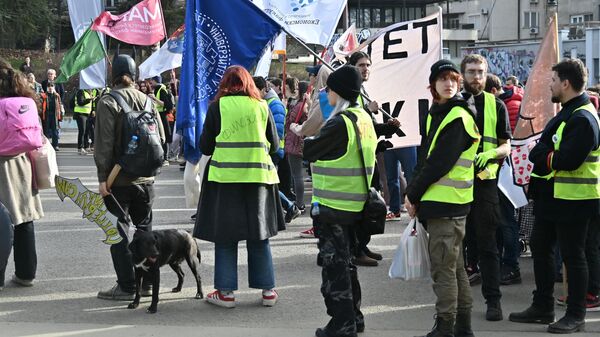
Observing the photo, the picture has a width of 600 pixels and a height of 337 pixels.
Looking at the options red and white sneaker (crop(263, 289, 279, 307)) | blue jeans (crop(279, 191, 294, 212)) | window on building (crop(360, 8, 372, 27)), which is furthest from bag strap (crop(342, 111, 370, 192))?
window on building (crop(360, 8, 372, 27))

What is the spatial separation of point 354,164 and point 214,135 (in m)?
1.39

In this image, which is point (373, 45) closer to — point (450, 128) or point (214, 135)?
point (214, 135)

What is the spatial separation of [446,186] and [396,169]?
5.54 metres

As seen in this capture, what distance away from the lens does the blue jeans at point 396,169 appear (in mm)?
11422

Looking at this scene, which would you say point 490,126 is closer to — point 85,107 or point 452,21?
point 85,107

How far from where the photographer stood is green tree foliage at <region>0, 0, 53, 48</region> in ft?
165

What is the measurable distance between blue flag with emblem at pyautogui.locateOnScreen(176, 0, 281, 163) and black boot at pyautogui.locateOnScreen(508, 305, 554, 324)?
3.09m

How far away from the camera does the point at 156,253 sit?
23.2 ft

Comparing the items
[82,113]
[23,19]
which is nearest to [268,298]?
[82,113]

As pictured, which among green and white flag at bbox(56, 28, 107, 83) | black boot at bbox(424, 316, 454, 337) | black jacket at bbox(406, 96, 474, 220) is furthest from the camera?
green and white flag at bbox(56, 28, 107, 83)

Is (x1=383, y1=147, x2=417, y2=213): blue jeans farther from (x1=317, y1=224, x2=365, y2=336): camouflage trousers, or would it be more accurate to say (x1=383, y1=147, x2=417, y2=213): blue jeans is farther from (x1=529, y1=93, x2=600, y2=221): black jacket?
(x1=317, y1=224, x2=365, y2=336): camouflage trousers

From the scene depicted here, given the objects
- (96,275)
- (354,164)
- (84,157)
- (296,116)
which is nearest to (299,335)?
(354,164)

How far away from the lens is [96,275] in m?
8.48

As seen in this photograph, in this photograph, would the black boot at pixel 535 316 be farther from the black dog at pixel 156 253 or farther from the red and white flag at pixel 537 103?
the black dog at pixel 156 253
